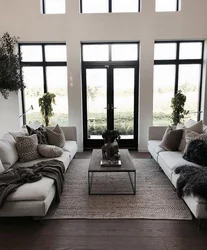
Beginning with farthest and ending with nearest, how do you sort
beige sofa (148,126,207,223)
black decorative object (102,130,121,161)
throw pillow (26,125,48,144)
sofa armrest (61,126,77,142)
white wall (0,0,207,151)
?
white wall (0,0,207,151)
sofa armrest (61,126,77,142)
throw pillow (26,125,48,144)
black decorative object (102,130,121,161)
beige sofa (148,126,207,223)

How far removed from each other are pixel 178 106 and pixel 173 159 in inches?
83.8

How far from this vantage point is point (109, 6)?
18.0 ft

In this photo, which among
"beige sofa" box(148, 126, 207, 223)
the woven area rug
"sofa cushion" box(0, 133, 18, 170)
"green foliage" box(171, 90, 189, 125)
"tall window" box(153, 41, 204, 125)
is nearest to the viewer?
"beige sofa" box(148, 126, 207, 223)

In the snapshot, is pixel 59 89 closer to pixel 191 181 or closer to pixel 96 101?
pixel 96 101

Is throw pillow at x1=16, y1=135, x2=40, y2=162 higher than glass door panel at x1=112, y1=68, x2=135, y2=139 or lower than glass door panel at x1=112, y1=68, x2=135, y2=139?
lower

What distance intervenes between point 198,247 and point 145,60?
13.9 feet

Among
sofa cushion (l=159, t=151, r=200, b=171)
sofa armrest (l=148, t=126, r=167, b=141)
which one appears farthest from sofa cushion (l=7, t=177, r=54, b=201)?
sofa armrest (l=148, t=126, r=167, b=141)

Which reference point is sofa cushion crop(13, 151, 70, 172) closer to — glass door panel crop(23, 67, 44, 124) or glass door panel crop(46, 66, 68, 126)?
glass door panel crop(46, 66, 68, 126)

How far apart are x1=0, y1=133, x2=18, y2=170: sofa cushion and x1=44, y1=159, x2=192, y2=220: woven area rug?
91 centimetres

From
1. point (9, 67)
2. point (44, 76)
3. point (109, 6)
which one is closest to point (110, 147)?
point (9, 67)

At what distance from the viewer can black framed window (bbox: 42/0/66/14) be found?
550 cm

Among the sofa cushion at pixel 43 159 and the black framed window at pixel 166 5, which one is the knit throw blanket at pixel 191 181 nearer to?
the sofa cushion at pixel 43 159

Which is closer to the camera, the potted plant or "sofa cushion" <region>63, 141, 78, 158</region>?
"sofa cushion" <region>63, 141, 78, 158</region>

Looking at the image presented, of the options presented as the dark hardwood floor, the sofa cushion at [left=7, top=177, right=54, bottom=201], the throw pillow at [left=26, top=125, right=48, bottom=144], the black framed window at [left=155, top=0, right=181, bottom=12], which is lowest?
the dark hardwood floor
